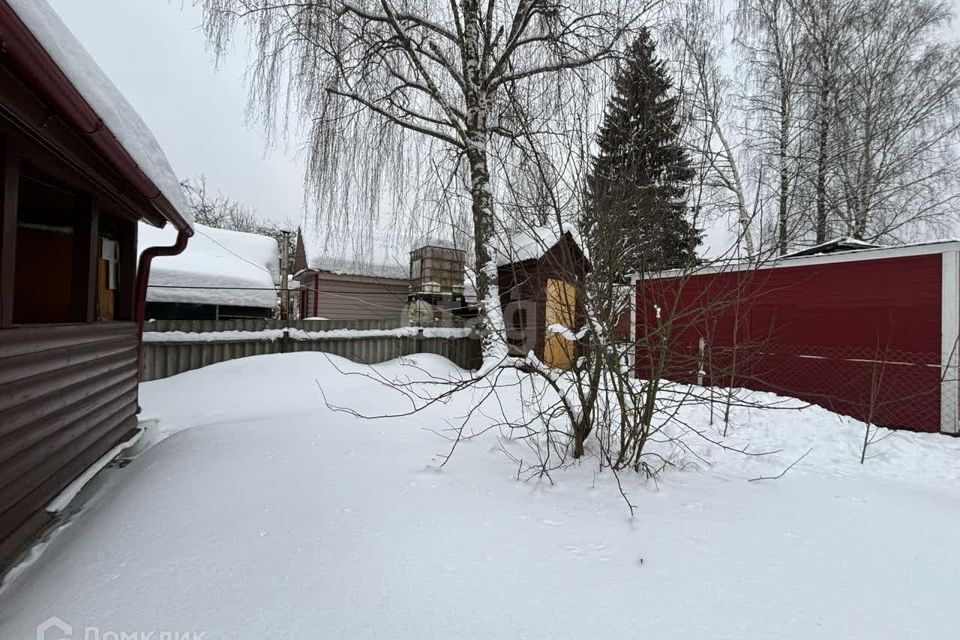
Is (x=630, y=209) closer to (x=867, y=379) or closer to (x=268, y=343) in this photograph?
(x=867, y=379)

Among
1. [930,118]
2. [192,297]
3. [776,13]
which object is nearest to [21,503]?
[192,297]

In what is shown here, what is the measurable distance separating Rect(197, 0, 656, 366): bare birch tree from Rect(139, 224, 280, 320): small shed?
3.21 meters

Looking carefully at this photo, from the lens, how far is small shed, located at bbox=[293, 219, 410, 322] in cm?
740

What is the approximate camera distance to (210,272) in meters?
9.02

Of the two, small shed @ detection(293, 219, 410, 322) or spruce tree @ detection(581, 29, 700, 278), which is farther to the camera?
small shed @ detection(293, 219, 410, 322)

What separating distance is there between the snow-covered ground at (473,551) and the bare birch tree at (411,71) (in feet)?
11.9

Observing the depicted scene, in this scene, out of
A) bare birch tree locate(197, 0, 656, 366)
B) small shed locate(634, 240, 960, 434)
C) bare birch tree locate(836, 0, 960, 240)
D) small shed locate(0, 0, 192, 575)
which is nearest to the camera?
small shed locate(0, 0, 192, 575)

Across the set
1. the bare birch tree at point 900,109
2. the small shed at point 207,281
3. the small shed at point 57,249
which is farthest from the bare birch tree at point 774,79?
the small shed at point 207,281

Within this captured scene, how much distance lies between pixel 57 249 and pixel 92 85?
8.16 feet

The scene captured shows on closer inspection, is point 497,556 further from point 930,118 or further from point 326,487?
point 930,118

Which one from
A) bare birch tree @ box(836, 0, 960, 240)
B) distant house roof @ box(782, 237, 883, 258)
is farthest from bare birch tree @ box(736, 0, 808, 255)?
distant house roof @ box(782, 237, 883, 258)

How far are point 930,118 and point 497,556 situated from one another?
14.8 m

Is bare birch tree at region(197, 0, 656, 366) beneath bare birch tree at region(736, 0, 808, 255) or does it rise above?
beneath

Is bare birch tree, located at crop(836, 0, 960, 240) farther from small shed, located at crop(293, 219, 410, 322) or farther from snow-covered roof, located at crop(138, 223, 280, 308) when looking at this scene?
snow-covered roof, located at crop(138, 223, 280, 308)
